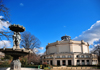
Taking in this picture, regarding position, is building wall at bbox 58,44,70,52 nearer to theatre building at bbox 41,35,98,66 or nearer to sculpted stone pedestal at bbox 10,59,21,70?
theatre building at bbox 41,35,98,66

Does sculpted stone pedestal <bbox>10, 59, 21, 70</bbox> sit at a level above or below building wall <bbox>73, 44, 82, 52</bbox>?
below

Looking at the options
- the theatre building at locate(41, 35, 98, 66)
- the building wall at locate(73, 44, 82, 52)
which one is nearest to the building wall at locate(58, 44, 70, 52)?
the theatre building at locate(41, 35, 98, 66)

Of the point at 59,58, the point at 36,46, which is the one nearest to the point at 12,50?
the point at 36,46

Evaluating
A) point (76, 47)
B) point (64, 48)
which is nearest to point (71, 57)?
point (64, 48)

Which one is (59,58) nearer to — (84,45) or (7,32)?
(84,45)

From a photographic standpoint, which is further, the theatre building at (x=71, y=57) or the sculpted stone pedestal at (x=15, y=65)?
the theatre building at (x=71, y=57)

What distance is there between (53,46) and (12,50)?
2159 inches

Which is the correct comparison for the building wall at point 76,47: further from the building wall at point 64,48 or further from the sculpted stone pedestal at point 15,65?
the sculpted stone pedestal at point 15,65

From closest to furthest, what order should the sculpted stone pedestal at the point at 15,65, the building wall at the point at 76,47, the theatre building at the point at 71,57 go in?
1. the sculpted stone pedestal at the point at 15,65
2. the theatre building at the point at 71,57
3. the building wall at the point at 76,47

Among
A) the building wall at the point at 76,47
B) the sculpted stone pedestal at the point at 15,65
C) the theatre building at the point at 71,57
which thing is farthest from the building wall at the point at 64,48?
the sculpted stone pedestal at the point at 15,65

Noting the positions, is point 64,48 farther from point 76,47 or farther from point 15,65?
point 15,65

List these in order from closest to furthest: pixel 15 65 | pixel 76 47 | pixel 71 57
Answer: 1. pixel 15 65
2. pixel 71 57
3. pixel 76 47

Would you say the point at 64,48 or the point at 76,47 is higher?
the point at 76,47

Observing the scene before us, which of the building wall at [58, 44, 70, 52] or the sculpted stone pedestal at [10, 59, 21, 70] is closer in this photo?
the sculpted stone pedestal at [10, 59, 21, 70]
